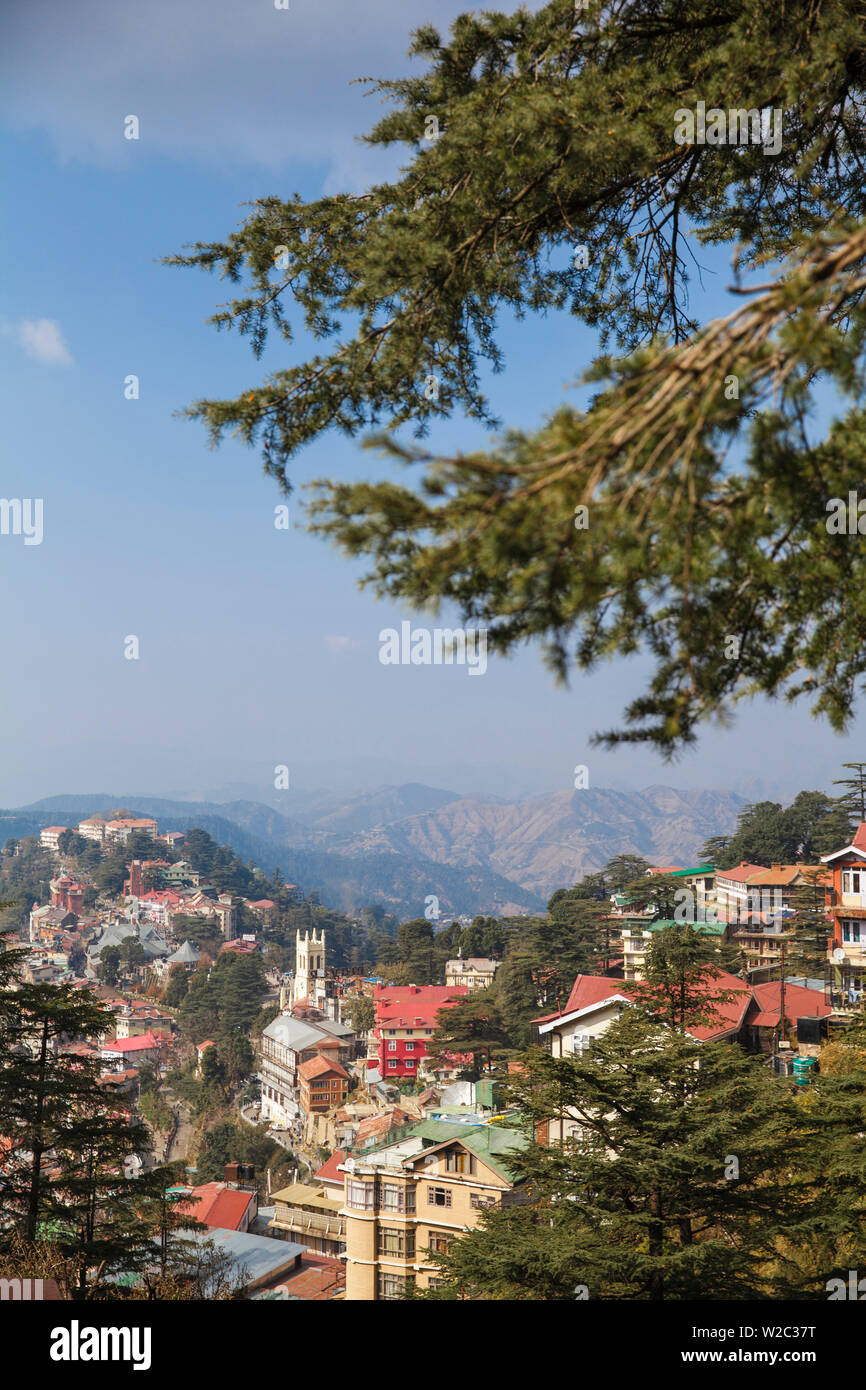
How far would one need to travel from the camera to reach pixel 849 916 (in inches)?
901

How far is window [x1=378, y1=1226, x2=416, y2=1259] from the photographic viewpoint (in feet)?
52.5

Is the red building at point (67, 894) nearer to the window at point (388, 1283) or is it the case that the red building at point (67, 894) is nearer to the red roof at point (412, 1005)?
the red roof at point (412, 1005)

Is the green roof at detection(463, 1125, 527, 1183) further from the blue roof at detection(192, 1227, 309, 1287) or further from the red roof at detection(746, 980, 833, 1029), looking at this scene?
the blue roof at detection(192, 1227, 309, 1287)

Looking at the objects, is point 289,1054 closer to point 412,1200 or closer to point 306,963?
point 306,963

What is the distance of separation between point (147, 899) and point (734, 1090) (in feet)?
356

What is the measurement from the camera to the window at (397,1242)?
16.0 m

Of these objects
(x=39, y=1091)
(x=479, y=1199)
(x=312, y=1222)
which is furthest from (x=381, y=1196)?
(x=312, y=1222)

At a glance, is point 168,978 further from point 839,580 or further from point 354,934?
point 839,580

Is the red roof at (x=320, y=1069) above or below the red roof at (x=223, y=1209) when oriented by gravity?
below

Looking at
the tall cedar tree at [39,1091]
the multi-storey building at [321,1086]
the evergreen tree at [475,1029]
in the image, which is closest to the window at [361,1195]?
the tall cedar tree at [39,1091]

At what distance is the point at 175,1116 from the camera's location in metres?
49.9

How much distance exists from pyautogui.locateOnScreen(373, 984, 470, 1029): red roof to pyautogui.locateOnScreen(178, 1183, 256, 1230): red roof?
14.8m

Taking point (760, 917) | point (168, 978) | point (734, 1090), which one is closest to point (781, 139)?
point (734, 1090)
